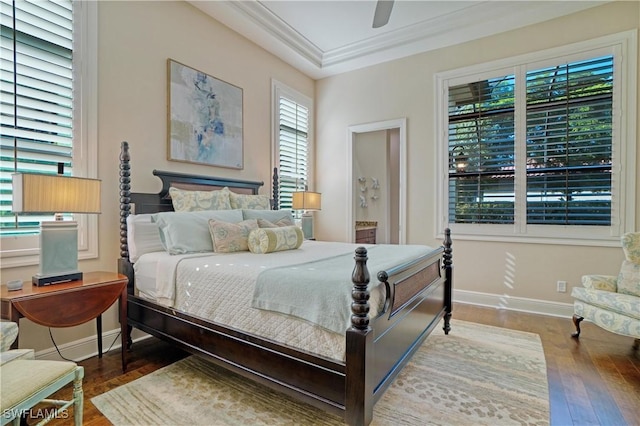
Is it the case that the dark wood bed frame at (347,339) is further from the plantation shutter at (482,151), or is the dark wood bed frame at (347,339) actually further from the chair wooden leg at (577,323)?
the plantation shutter at (482,151)

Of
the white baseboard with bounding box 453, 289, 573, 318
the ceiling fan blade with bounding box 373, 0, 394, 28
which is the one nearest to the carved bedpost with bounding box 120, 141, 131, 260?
the ceiling fan blade with bounding box 373, 0, 394, 28

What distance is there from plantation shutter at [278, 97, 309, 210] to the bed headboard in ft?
2.31

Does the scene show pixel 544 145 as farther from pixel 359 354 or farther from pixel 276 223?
pixel 359 354

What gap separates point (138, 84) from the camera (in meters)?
3.00

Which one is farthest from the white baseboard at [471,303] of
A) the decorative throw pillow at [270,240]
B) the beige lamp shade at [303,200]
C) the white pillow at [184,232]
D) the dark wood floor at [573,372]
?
the beige lamp shade at [303,200]

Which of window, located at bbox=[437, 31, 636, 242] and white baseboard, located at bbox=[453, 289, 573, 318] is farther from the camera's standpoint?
white baseboard, located at bbox=[453, 289, 573, 318]

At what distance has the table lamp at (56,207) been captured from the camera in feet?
6.25

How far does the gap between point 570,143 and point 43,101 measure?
501 centimetres

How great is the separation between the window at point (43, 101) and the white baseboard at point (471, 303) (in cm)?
71

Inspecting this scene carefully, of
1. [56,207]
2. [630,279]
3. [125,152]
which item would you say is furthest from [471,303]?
[56,207]

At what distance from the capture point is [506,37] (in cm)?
396

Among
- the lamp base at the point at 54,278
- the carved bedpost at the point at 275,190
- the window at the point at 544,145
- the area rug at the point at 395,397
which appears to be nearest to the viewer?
the area rug at the point at 395,397

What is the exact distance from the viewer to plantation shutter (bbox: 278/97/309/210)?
479 cm

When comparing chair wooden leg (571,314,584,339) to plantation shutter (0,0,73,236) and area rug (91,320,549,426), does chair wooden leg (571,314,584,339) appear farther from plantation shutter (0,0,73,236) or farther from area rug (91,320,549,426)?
plantation shutter (0,0,73,236)
